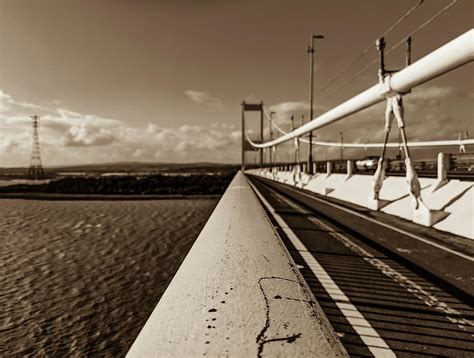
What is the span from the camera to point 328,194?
20125 mm

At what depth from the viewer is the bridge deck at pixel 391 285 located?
3.37m

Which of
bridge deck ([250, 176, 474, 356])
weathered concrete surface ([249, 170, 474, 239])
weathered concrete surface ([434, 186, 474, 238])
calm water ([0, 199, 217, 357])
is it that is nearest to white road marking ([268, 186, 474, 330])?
bridge deck ([250, 176, 474, 356])

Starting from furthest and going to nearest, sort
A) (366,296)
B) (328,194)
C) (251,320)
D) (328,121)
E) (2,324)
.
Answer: (328,194) → (328,121) → (2,324) → (366,296) → (251,320)

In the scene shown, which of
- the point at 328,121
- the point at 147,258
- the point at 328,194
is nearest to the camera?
the point at 147,258

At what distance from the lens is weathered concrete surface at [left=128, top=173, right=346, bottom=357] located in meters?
1.71

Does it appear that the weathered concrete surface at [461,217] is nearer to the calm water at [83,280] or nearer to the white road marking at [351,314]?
the white road marking at [351,314]

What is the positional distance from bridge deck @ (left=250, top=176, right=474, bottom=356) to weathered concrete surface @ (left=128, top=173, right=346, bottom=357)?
3.87ft

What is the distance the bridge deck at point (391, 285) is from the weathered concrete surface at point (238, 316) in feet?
3.87

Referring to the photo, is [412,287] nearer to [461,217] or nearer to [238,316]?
[238,316]

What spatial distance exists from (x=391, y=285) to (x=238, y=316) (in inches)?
142

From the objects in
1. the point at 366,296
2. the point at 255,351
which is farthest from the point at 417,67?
the point at 255,351

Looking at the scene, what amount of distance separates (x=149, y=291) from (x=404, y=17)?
9.79 m

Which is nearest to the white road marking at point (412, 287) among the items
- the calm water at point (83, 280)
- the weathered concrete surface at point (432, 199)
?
the weathered concrete surface at point (432, 199)

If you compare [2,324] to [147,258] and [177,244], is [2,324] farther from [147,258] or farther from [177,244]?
[177,244]
